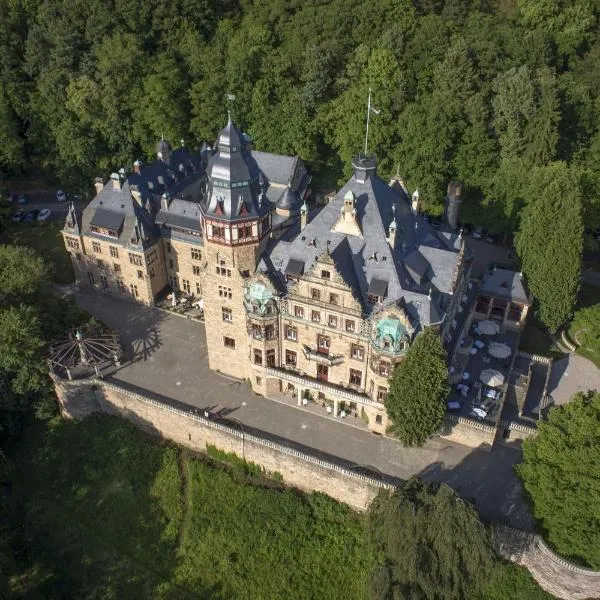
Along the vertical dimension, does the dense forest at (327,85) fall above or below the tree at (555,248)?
above

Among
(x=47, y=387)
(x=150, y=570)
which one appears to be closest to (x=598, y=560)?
(x=150, y=570)

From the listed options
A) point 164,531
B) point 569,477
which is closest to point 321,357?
point 164,531

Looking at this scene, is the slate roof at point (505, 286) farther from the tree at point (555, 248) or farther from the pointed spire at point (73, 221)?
the pointed spire at point (73, 221)

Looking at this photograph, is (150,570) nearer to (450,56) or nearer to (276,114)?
(276,114)

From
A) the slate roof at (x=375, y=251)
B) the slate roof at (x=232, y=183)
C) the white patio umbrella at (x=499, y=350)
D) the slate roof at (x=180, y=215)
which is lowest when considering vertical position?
the white patio umbrella at (x=499, y=350)

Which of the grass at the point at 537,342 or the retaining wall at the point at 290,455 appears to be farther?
the grass at the point at 537,342

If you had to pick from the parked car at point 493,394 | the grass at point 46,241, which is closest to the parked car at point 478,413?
the parked car at point 493,394

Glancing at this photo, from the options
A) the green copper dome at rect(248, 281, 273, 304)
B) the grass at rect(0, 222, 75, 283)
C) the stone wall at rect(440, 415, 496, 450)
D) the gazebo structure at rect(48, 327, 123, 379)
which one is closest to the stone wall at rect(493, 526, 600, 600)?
the stone wall at rect(440, 415, 496, 450)

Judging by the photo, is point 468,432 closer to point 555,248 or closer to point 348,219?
point 348,219
